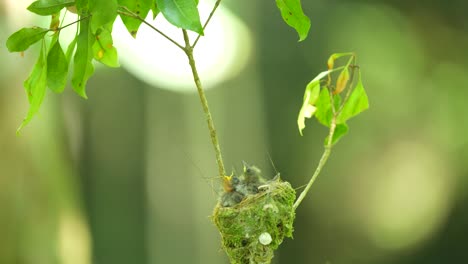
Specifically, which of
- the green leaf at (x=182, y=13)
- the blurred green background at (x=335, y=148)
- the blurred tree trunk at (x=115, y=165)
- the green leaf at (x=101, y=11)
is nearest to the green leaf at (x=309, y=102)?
the green leaf at (x=182, y=13)

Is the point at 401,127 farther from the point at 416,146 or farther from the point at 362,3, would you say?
the point at 362,3

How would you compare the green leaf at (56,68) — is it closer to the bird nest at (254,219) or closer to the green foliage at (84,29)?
the green foliage at (84,29)

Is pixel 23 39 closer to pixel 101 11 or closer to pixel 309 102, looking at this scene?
pixel 101 11

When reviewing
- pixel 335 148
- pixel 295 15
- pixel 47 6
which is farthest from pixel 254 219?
pixel 335 148

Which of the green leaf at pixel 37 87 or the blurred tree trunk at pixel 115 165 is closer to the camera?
the green leaf at pixel 37 87

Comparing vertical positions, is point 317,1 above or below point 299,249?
above

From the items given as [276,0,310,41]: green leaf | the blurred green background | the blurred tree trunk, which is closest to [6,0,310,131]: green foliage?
[276,0,310,41]: green leaf

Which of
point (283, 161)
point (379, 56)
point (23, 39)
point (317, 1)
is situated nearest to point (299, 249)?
point (283, 161)
